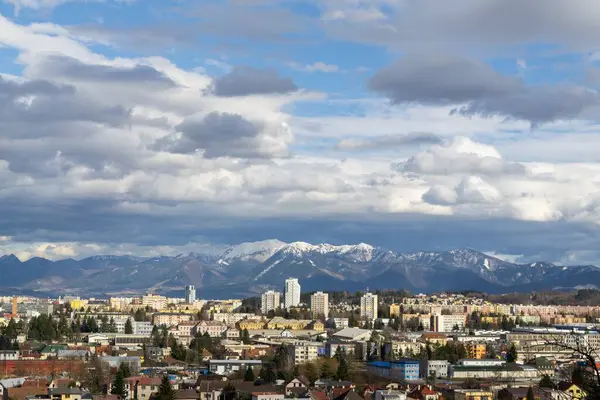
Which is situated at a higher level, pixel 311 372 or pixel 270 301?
pixel 270 301

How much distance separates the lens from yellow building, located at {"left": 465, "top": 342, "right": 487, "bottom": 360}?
60616 millimetres

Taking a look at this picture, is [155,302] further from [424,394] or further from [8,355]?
[424,394]

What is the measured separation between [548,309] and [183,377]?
73.2m

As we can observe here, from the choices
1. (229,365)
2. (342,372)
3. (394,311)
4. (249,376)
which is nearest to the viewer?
(249,376)

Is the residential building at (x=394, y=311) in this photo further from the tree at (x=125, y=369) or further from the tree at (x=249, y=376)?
the tree at (x=125, y=369)

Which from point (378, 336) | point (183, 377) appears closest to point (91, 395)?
point (183, 377)

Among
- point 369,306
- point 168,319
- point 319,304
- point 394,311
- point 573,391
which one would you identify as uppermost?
point 319,304

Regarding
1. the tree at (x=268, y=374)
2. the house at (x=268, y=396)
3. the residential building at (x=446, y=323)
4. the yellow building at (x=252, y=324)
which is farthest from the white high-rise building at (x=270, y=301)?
the house at (x=268, y=396)

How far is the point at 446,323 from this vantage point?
300 ft

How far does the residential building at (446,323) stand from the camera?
89.0m

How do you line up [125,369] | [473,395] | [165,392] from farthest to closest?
1. [125,369]
2. [473,395]
3. [165,392]

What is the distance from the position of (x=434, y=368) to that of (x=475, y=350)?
12.1m

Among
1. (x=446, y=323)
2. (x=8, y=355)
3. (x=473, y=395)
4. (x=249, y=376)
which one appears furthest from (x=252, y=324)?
(x=473, y=395)

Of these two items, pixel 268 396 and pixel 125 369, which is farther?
pixel 125 369
